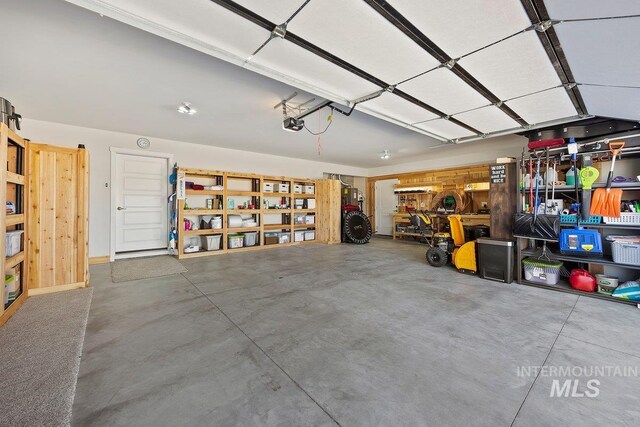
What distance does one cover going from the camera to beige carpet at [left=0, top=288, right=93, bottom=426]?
1.39m

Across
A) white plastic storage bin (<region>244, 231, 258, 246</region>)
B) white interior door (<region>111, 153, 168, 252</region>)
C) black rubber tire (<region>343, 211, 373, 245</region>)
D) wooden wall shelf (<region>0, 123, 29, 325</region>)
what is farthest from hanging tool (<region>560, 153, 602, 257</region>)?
white interior door (<region>111, 153, 168, 252</region>)

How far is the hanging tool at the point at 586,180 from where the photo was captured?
3.34 meters

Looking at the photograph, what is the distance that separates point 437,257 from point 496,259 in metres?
1.01

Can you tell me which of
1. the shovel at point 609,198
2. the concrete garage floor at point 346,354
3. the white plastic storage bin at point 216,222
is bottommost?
the concrete garage floor at point 346,354

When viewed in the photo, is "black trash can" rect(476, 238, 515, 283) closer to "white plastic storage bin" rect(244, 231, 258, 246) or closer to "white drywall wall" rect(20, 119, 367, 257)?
"white plastic storage bin" rect(244, 231, 258, 246)

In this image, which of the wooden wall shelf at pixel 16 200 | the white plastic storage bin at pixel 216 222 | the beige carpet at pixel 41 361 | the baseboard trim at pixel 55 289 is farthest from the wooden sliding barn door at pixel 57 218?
the white plastic storage bin at pixel 216 222

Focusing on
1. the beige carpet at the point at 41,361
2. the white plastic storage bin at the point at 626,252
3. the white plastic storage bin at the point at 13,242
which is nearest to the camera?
the beige carpet at the point at 41,361

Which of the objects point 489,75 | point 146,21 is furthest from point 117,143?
point 489,75

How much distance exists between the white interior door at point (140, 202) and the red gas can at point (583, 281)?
301 inches

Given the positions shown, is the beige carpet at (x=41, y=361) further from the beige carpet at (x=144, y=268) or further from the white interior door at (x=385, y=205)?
the white interior door at (x=385, y=205)

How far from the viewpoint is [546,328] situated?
238 cm

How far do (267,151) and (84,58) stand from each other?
453cm

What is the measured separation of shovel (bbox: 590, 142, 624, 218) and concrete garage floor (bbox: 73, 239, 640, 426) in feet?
3.77

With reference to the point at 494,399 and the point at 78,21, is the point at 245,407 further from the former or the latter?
the point at 78,21
